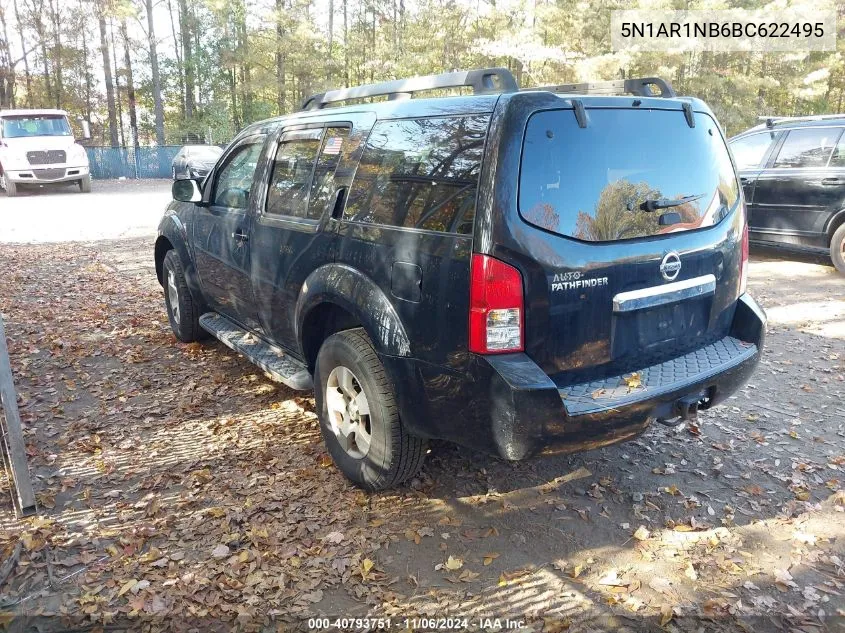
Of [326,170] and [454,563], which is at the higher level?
[326,170]

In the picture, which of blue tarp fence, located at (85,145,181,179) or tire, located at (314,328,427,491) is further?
blue tarp fence, located at (85,145,181,179)

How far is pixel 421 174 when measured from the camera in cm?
314

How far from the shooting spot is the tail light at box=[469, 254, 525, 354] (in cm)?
272

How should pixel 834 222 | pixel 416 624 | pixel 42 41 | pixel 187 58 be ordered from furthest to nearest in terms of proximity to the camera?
1. pixel 187 58
2. pixel 42 41
3. pixel 834 222
4. pixel 416 624

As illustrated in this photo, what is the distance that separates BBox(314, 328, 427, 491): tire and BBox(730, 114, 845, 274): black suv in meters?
7.66

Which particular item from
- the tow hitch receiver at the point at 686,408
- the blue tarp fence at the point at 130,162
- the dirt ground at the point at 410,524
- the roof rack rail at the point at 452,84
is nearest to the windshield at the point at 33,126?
the blue tarp fence at the point at 130,162

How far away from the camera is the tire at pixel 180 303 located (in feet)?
19.0

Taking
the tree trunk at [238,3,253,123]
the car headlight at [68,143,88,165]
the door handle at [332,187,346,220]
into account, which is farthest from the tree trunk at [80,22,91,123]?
the door handle at [332,187,346,220]

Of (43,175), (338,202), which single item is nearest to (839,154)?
(338,202)

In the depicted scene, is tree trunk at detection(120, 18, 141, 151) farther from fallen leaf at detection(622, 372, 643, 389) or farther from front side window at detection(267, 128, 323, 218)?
fallen leaf at detection(622, 372, 643, 389)

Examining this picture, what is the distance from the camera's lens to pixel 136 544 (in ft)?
10.4

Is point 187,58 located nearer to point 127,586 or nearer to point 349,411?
point 349,411

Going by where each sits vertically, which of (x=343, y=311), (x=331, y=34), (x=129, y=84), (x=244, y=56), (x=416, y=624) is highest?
(x=331, y=34)

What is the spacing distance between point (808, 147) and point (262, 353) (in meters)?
7.96
